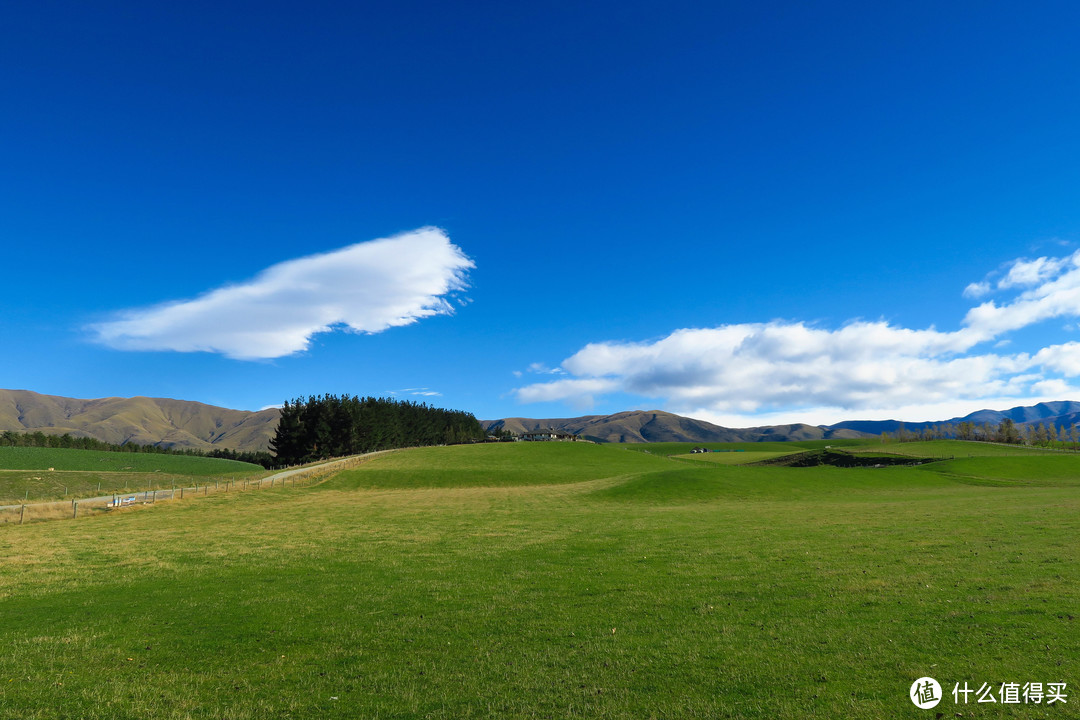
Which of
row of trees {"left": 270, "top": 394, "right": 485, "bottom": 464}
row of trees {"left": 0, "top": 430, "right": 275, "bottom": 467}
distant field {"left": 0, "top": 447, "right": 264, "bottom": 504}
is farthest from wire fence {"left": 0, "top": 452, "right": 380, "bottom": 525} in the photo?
row of trees {"left": 0, "top": 430, "right": 275, "bottom": 467}

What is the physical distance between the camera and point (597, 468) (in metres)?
98.6

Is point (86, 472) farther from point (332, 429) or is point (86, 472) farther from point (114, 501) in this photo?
point (332, 429)

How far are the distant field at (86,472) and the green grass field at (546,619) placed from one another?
3953 cm

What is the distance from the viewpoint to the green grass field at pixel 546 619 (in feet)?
29.0

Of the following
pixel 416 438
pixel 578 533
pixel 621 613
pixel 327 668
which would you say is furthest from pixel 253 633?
pixel 416 438

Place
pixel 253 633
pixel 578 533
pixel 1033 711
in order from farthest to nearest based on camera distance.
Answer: pixel 578 533 < pixel 253 633 < pixel 1033 711

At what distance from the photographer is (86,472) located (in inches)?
2960

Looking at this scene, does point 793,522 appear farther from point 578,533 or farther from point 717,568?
point 717,568

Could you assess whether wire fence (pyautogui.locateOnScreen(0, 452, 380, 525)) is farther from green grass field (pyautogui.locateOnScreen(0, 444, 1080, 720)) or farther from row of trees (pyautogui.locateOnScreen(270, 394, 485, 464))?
row of trees (pyautogui.locateOnScreen(270, 394, 485, 464))

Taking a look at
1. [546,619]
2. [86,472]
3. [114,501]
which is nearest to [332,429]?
[86,472]

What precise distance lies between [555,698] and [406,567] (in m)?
12.5

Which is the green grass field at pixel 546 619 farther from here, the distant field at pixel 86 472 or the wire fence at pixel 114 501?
the distant field at pixel 86 472

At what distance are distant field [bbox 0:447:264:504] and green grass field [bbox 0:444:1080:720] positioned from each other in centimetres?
3953

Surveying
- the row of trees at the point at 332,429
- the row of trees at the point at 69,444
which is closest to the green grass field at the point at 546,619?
the row of trees at the point at 332,429
